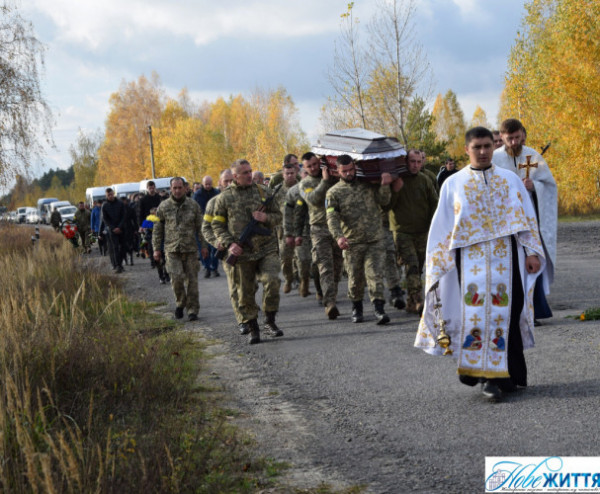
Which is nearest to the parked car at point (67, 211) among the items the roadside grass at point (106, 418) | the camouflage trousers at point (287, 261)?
the camouflage trousers at point (287, 261)

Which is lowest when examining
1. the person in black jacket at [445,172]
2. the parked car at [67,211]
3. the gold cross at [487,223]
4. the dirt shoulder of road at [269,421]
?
the dirt shoulder of road at [269,421]

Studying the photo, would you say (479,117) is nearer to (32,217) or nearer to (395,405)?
(32,217)

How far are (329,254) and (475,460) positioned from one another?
22.4 ft

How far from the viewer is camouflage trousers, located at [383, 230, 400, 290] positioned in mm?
11055

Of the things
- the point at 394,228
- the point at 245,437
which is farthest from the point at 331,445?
the point at 394,228

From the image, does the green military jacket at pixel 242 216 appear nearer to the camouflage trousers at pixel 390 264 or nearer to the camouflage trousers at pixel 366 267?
the camouflage trousers at pixel 366 267

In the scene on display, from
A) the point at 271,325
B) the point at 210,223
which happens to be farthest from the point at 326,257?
the point at 210,223

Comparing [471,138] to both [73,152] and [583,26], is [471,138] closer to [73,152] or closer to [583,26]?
[583,26]

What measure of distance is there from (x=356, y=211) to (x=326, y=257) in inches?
52.3

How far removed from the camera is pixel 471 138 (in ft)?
20.2

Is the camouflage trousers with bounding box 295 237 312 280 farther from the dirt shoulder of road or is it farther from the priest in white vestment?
the priest in white vestment

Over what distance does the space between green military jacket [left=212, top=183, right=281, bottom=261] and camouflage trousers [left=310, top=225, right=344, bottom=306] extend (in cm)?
145

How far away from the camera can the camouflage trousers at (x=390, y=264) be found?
36.3 ft

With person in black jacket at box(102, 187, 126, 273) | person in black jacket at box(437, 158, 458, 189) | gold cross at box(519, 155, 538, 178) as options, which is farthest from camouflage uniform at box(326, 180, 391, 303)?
person in black jacket at box(102, 187, 126, 273)
